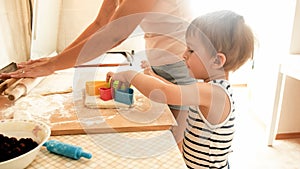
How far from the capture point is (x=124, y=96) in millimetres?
904

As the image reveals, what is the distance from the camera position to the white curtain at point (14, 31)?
1265 millimetres

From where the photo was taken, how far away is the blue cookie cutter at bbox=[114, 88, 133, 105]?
2.95ft

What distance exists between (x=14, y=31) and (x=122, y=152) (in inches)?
39.5

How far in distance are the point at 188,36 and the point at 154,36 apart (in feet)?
0.77

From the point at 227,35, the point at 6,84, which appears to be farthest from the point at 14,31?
the point at 227,35

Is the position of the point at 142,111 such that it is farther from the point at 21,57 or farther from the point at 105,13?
the point at 21,57

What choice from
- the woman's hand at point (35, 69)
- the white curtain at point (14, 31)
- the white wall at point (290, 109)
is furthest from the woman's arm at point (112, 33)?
the white wall at point (290, 109)

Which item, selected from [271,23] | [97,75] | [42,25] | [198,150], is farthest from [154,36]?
[271,23]

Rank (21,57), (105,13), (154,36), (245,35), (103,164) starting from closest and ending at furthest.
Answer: (103,164), (245,35), (154,36), (105,13), (21,57)

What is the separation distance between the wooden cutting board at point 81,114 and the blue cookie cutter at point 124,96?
0.09ft

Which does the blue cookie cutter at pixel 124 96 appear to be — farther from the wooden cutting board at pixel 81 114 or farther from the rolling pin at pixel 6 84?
the rolling pin at pixel 6 84

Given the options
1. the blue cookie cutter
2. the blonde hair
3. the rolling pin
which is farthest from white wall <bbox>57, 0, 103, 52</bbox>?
the blonde hair

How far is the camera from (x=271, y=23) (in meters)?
2.22

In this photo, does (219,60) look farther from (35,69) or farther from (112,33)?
(35,69)
